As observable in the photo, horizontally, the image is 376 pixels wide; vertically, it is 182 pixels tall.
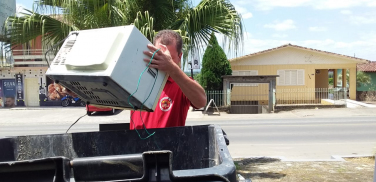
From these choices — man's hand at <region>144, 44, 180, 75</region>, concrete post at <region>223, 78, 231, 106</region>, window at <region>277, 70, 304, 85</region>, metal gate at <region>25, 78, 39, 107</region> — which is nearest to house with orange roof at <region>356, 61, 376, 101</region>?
window at <region>277, 70, 304, 85</region>

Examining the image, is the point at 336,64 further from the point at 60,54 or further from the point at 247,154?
the point at 60,54

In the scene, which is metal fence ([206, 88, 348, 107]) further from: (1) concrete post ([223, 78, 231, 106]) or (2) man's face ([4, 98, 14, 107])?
(2) man's face ([4, 98, 14, 107])

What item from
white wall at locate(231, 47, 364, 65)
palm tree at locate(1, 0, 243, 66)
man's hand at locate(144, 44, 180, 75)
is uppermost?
white wall at locate(231, 47, 364, 65)

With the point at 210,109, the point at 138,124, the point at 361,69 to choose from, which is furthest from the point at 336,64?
the point at 138,124

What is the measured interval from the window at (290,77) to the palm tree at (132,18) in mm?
19052

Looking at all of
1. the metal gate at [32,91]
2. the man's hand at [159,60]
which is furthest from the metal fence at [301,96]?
the man's hand at [159,60]

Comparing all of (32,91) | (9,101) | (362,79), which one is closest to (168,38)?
(32,91)

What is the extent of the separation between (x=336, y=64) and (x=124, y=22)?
71.9ft

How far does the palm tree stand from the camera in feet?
17.8

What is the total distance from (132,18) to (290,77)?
20.1 m

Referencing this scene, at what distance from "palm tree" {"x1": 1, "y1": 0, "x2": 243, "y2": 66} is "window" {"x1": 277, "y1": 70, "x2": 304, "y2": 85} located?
1905cm

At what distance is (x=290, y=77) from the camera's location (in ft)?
78.7

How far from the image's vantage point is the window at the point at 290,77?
2394cm

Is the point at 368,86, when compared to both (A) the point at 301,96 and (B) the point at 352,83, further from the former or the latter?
(A) the point at 301,96
